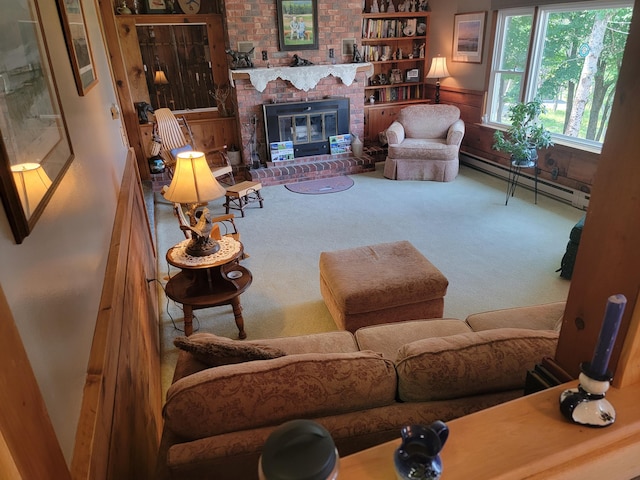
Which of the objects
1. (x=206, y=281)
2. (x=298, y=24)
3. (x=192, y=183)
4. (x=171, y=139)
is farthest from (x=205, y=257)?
(x=298, y=24)

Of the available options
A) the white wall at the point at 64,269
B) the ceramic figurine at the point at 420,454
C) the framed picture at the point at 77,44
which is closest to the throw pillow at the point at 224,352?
the white wall at the point at 64,269

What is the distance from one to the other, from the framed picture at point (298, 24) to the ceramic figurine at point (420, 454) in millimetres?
5644

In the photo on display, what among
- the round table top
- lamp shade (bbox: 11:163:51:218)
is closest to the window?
the round table top

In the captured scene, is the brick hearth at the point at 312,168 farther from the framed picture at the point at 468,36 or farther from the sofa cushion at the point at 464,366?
the sofa cushion at the point at 464,366

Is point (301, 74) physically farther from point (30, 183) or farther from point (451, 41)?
point (30, 183)

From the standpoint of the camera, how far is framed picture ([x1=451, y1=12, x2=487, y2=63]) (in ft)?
18.5

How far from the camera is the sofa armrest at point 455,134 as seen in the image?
18.0ft

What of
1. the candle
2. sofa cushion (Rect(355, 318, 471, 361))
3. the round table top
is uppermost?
the candle

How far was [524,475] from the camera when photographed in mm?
776

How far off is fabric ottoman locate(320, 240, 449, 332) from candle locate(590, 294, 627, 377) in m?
1.72

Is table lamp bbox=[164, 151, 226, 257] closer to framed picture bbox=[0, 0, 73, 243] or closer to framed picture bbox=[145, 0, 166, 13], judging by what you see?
framed picture bbox=[0, 0, 73, 243]

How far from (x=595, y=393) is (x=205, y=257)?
2.10m

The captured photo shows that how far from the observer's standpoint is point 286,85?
5773mm

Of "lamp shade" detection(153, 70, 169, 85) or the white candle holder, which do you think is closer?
the white candle holder
